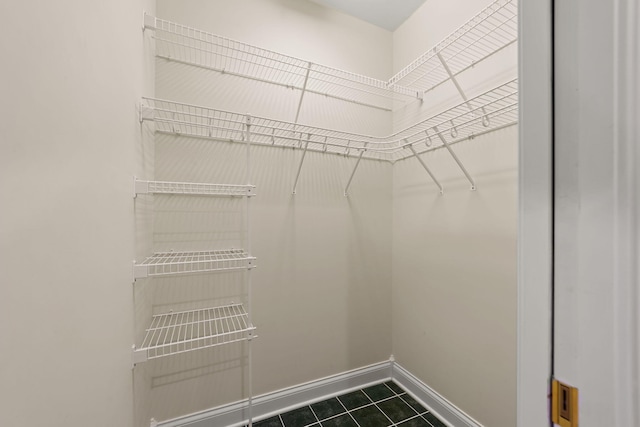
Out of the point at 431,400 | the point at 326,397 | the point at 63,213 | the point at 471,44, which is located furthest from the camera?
the point at 326,397

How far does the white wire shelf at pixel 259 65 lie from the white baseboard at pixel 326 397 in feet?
6.16

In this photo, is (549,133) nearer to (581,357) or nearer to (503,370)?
(581,357)

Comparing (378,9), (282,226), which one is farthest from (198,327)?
(378,9)

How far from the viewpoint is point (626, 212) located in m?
0.34

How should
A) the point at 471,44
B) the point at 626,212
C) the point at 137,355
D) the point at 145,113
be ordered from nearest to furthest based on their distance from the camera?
the point at 626,212
the point at 137,355
the point at 145,113
the point at 471,44

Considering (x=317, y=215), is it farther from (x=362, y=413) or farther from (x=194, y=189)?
(x=362, y=413)

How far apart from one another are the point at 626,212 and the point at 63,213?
94 cm

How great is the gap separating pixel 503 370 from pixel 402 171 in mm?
1282

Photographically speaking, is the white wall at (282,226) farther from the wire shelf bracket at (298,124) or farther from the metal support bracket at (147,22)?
the metal support bracket at (147,22)

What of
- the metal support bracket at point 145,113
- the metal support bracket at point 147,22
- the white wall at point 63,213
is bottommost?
the white wall at point 63,213

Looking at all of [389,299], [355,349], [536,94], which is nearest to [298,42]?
[536,94]

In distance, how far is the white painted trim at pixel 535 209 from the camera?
0.40 metres

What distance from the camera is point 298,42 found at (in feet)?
5.53

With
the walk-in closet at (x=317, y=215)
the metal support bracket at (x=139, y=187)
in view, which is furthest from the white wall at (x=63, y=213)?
the metal support bracket at (x=139, y=187)
